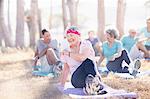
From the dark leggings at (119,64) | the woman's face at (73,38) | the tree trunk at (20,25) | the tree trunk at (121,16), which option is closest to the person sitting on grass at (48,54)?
the dark leggings at (119,64)

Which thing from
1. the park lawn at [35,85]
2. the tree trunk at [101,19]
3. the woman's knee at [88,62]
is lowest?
the park lawn at [35,85]

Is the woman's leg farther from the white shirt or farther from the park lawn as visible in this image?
the white shirt

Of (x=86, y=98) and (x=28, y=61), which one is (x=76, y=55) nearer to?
(x=86, y=98)

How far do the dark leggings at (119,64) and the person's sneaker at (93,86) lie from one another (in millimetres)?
2483

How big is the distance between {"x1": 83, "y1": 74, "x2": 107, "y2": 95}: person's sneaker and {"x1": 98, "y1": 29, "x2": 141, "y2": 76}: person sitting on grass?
229 cm

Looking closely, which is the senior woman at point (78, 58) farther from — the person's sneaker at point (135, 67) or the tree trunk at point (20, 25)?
the tree trunk at point (20, 25)

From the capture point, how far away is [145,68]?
9.67m

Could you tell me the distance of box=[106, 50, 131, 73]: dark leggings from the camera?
27.3 ft

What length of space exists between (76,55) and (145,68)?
4010 mm

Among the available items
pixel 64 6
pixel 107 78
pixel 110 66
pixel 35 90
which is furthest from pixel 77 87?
pixel 64 6

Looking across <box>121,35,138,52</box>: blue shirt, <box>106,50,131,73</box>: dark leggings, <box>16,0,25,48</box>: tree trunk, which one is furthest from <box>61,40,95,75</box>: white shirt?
<box>16,0,25,48</box>: tree trunk

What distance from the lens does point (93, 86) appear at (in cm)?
579

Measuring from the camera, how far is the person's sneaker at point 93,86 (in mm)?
5793

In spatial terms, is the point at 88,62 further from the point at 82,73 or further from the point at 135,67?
the point at 135,67
